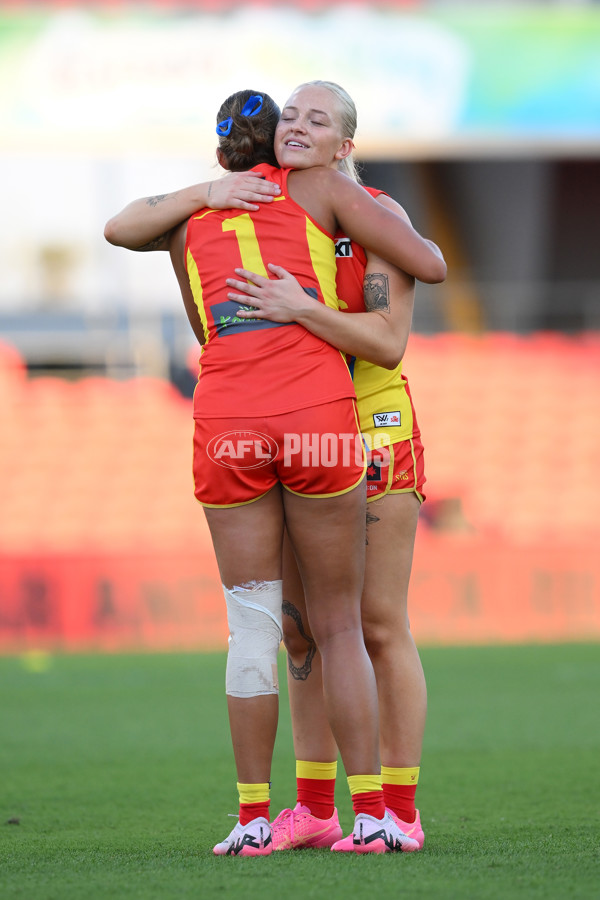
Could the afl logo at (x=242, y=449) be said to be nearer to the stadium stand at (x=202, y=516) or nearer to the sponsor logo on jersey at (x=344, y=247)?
the sponsor logo on jersey at (x=344, y=247)

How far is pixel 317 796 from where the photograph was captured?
9.89 feet

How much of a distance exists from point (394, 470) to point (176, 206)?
87 cm

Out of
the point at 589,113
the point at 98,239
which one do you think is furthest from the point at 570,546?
the point at 98,239

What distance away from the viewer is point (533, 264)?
1638 cm

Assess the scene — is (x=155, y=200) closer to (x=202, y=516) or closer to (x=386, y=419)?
(x=386, y=419)

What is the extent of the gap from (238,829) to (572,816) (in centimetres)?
109

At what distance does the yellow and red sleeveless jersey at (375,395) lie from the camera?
2.99m

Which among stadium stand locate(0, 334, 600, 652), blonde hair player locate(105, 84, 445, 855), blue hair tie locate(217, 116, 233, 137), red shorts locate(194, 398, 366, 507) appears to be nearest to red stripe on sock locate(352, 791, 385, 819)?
blonde hair player locate(105, 84, 445, 855)

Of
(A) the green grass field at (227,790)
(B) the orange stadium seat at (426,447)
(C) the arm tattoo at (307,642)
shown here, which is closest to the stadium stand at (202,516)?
(B) the orange stadium seat at (426,447)

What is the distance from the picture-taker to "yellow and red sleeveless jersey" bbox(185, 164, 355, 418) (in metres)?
2.74

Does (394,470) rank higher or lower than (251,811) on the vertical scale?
higher

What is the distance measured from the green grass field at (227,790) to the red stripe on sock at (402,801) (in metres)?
0.09

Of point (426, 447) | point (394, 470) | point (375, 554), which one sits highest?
point (394, 470)

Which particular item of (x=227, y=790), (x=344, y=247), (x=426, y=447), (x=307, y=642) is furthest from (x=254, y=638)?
(x=426, y=447)
